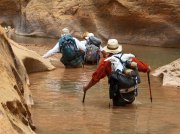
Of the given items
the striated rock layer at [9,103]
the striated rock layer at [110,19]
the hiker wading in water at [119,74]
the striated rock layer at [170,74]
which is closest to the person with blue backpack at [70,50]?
the striated rock layer at [170,74]

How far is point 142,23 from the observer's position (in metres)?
23.2

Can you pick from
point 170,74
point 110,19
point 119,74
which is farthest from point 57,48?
point 110,19

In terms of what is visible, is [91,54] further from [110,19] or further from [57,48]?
[110,19]

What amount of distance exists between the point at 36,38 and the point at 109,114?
1827cm

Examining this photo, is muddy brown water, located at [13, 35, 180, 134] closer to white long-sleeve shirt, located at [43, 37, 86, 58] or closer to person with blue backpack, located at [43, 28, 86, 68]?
person with blue backpack, located at [43, 28, 86, 68]

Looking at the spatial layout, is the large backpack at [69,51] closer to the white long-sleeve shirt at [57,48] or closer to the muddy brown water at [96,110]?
the white long-sleeve shirt at [57,48]

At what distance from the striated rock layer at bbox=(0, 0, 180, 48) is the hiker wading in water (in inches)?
546

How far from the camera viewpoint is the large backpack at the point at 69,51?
13602mm

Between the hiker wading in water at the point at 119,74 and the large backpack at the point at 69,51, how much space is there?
511 cm

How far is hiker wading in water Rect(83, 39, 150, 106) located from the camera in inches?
325

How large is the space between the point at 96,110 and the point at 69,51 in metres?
5.61

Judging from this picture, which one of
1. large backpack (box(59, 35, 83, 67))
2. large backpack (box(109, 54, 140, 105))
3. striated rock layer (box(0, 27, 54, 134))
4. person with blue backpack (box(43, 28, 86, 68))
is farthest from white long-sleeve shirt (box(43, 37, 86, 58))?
striated rock layer (box(0, 27, 54, 134))

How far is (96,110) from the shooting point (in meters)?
8.14

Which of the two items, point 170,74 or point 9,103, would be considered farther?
point 170,74
